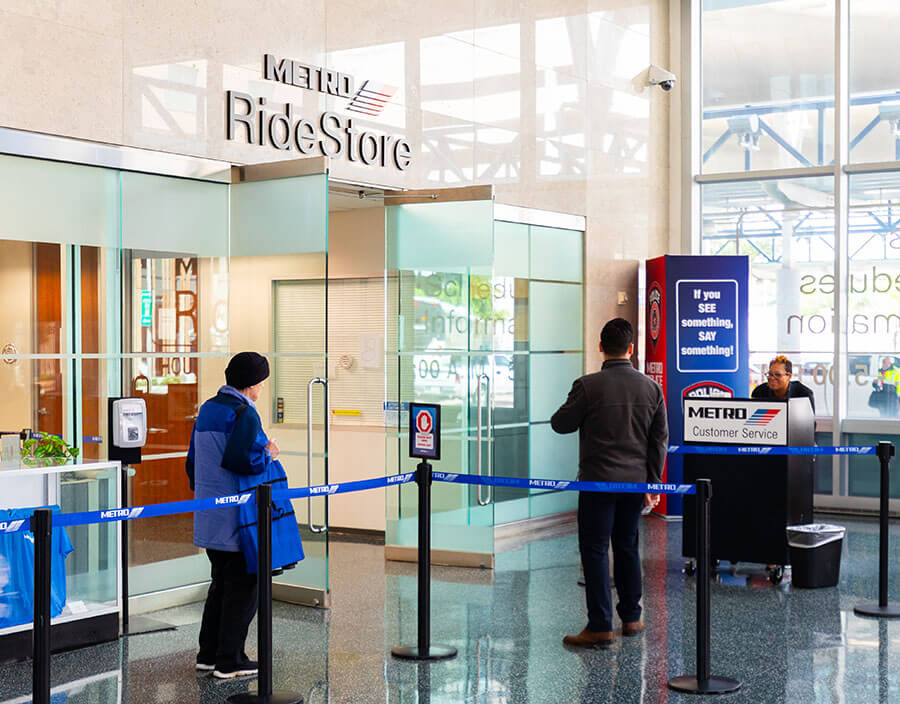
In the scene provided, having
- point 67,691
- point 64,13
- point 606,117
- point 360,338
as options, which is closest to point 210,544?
point 67,691

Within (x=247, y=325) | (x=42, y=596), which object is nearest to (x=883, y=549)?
(x=247, y=325)

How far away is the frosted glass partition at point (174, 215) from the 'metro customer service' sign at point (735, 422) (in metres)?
3.11

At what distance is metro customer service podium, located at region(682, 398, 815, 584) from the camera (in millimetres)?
6793

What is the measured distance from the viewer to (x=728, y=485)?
272 inches

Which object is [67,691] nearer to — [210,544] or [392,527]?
[210,544]

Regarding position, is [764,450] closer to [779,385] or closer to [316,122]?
[779,385]

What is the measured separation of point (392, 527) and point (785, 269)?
4788 mm

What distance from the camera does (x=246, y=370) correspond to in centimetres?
488

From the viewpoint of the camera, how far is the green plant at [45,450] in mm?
5348

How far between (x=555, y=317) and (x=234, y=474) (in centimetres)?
498

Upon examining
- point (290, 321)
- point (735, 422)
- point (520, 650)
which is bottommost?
point (520, 650)

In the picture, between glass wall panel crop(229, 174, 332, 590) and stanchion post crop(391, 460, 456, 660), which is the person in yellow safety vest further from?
stanchion post crop(391, 460, 456, 660)

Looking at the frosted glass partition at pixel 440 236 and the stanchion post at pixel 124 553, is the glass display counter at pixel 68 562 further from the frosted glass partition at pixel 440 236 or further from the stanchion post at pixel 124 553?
the frosted glass partition at pixel 440 236

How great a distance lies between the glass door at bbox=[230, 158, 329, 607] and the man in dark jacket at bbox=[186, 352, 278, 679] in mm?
1322
